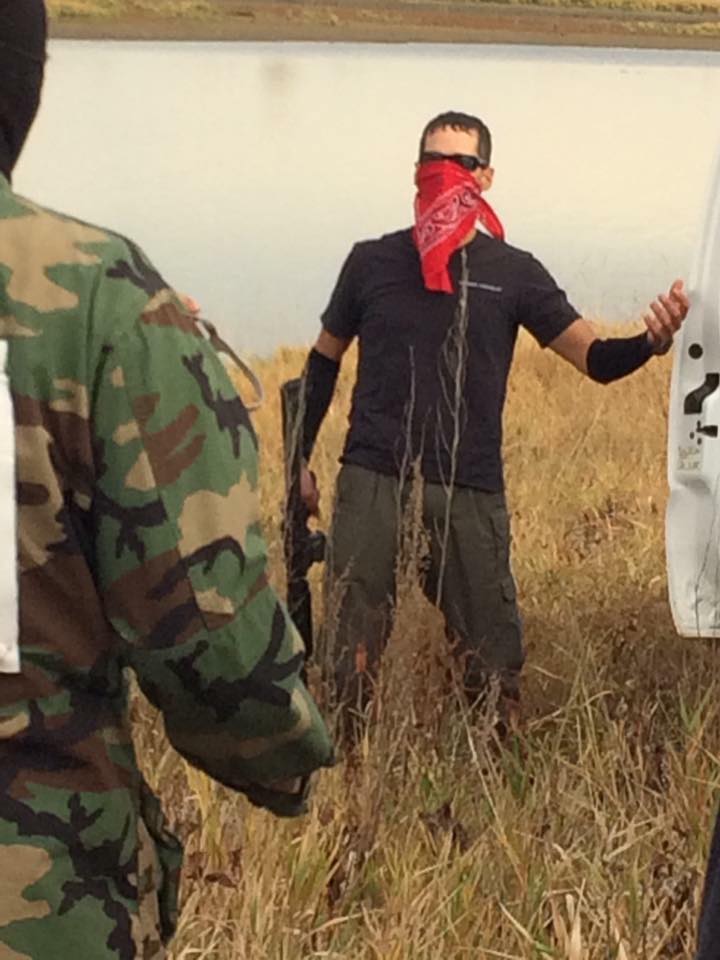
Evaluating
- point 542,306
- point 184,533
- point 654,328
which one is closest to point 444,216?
point 542,306

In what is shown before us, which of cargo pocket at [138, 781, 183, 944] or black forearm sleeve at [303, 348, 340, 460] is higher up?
black forearm sleeve at [303, 348, 340, 460]

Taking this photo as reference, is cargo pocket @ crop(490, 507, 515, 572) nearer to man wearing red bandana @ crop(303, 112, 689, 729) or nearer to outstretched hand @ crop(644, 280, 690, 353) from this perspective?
man wearing red bandana @ crop(303, 112, 689, 729)

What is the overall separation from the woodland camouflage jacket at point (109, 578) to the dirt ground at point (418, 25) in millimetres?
14797

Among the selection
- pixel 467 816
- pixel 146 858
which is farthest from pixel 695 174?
pixel 146 858

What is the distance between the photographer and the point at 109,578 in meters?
1.27

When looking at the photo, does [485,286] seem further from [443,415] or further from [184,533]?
[184,533]

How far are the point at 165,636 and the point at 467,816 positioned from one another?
1621 mm

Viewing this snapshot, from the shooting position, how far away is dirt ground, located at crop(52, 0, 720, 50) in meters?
15.9

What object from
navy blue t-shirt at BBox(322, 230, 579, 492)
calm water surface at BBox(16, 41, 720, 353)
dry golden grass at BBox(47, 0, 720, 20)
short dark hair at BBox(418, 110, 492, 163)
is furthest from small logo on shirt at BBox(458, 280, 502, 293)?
dry golden grass at BBox(47, 0, 720, 20)

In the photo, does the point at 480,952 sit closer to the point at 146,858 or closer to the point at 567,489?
the point at 146,858

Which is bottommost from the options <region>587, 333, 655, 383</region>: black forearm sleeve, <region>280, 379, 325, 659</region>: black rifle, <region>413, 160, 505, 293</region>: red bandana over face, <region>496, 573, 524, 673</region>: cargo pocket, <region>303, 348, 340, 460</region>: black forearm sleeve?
<region>496, 573, 524, 673</region>: cargo pocket

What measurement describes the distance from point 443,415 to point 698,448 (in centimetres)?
61

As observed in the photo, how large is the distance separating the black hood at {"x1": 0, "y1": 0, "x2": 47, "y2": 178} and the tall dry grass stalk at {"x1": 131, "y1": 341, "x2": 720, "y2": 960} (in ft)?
4.18

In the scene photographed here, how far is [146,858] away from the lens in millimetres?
1388
